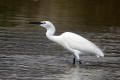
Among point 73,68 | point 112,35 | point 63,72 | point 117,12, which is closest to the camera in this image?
point 63,72

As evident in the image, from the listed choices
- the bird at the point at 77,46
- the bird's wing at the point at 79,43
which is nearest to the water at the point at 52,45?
the bird at the point at 77,46

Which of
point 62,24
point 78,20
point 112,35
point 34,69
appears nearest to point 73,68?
point 34,69

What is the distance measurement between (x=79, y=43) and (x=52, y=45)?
9.53 ft

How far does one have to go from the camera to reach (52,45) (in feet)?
57.0

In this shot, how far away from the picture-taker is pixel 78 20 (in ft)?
81.5

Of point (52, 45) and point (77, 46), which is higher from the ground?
point (77, 46)

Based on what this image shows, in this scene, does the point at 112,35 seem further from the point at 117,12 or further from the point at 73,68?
the point at 117,12

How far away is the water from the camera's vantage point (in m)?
12.9

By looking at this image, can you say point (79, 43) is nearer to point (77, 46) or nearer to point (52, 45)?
point (77, 46)

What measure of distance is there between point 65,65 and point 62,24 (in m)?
8.80

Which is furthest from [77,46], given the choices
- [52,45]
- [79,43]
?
[52,45]

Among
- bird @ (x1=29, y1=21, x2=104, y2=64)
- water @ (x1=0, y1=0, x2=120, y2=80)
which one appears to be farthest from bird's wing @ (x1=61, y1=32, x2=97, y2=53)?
water @ (x1=0, y1=0, x2=120, y2=80)

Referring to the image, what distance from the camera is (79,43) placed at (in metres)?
14.6

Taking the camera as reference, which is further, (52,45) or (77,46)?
(52,45)
